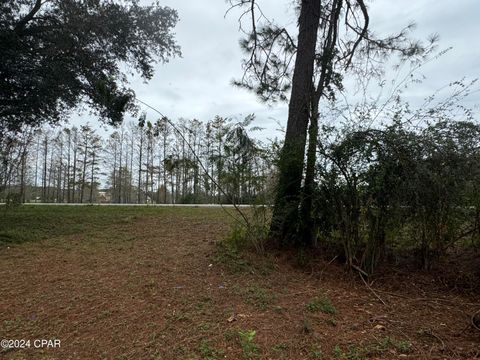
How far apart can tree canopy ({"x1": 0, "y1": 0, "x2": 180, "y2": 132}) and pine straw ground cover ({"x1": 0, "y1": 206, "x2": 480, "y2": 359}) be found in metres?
3.39

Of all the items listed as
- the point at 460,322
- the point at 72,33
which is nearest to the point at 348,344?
the point at 460,322

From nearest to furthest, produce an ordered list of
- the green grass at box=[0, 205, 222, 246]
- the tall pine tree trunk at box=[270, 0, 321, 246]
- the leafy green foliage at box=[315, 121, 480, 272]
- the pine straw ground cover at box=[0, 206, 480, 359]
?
the pine straw ground cover at box=[0, 206, 480, 359], the leafy green foliage at box=[315, 121, 480, 272], the tall pine tree trunk at box=[270, 0, 321, 246], the green grass at box=[0, 205, 222, 246]

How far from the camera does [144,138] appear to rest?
24.6 metres

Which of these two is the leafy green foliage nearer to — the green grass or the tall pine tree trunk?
the tall pine tree trunk

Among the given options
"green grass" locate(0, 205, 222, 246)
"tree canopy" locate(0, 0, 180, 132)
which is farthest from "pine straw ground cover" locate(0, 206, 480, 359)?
"tree canopy" locate(0, 0, 180, 132)

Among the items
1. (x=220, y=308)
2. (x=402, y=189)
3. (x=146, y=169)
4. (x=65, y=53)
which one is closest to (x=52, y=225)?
(x=65, y=53)

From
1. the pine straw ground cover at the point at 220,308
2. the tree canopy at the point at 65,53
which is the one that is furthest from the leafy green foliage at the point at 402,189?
the tree canopy at the point at 65,53

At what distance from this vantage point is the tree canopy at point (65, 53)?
6113 millimetres

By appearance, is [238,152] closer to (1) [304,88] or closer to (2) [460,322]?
(1) [304,88]

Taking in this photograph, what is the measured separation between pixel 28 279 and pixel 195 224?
380cm

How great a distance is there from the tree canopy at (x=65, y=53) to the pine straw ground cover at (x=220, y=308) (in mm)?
3392

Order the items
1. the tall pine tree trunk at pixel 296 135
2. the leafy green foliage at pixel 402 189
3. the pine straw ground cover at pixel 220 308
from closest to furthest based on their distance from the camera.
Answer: the pine straw ground cover at pixel 220 308, the leafy green foliage at pixel 402 189, the tall pine tree trunk at pixel 296 135

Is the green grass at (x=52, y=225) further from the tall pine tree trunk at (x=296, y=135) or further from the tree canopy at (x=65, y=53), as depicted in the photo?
the tall pine tree trunk at (x=296, y=135)

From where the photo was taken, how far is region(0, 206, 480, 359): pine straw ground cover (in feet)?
7.06
